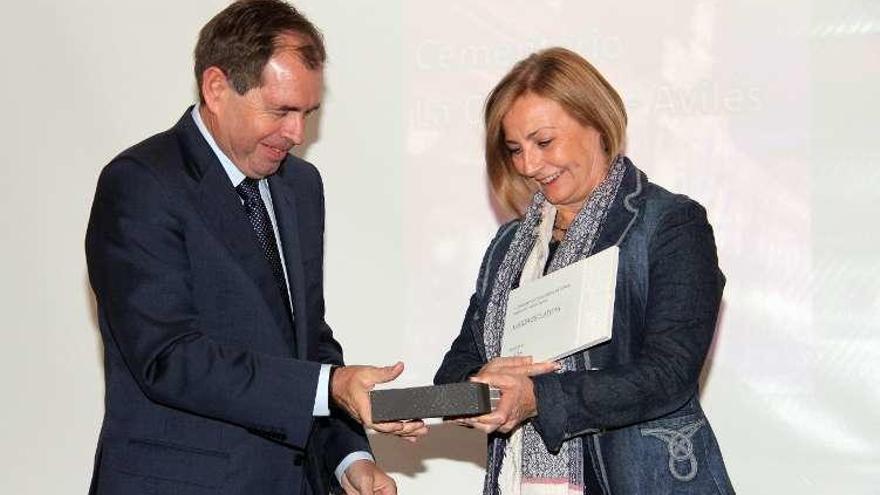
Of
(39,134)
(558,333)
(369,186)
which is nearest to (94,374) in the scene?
(39,134)

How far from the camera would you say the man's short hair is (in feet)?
10.0

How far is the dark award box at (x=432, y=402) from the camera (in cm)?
274

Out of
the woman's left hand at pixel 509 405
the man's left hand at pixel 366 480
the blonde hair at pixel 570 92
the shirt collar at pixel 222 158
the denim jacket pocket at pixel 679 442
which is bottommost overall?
the man's left hand at pixel 366 480

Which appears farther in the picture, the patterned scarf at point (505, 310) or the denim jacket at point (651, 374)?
the patterned scarf at point (505, 310)

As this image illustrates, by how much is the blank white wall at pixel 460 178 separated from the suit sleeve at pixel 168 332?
1.75m

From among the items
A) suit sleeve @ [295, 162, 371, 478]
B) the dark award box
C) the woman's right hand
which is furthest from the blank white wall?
the dark award box

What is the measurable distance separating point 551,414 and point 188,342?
81 centimetres

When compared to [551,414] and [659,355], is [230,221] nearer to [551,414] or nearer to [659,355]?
[551,414]

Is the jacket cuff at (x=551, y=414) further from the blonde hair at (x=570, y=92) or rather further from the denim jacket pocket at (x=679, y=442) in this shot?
the blonde hair at (x=570, y=92)

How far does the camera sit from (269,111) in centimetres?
308

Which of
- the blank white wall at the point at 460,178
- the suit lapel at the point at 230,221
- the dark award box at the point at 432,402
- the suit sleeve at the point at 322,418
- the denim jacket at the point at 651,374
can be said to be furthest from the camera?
the blank white wall at the point at 460,178

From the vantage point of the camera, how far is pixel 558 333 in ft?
9.70

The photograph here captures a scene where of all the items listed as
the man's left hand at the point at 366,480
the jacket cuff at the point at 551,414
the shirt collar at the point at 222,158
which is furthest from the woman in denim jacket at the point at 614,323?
the shirt collar at the point at 222,158

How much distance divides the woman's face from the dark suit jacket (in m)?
0.70
